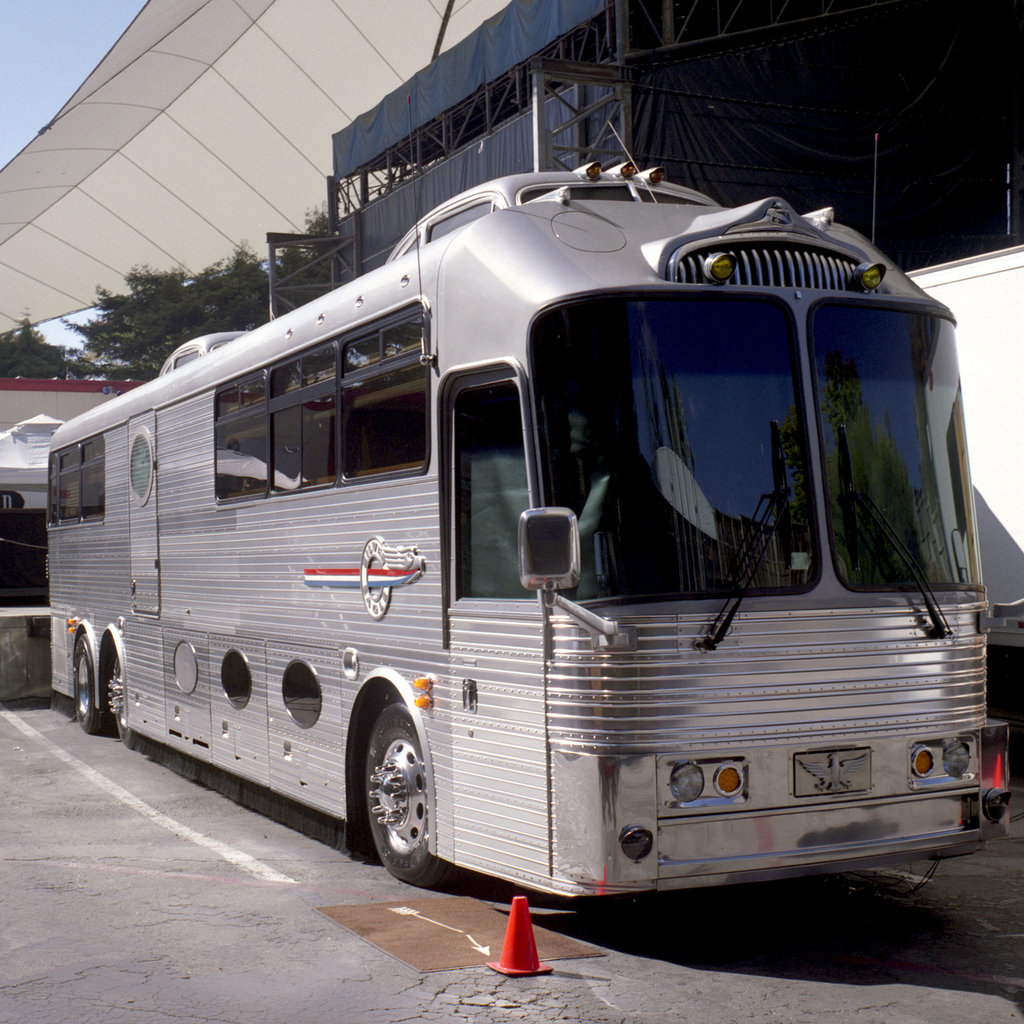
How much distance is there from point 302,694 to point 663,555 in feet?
11.2

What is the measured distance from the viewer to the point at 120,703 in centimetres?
1238

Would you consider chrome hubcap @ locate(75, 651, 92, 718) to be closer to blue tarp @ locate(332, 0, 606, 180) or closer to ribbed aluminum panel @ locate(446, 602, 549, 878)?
ribbed aluminum panel @ locate(446, 602, 549, 878)

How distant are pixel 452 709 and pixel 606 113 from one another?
54.6 feet

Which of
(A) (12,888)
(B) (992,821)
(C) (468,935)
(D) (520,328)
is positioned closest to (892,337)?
(D) (520,328)

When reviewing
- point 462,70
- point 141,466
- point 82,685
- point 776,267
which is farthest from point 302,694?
point 462,70

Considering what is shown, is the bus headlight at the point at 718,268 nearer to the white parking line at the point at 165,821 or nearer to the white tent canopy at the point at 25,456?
the white parking line at the point at 165,821

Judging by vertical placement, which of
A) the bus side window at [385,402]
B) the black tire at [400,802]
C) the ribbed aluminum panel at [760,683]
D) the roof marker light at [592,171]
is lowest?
the black tire at [400,802]

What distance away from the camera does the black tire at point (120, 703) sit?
12.3 metres

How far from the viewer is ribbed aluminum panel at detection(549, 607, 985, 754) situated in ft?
17.4

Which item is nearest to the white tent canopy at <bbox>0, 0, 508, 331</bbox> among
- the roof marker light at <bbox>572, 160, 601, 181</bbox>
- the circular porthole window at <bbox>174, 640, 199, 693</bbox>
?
the circular porthole window at <bbox>174, 640, 199, 693</bbox>

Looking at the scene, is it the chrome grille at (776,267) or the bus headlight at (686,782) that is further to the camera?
the chrome grille at (776,267)

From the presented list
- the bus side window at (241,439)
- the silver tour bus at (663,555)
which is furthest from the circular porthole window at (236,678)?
the silver tour bus at (663,555)

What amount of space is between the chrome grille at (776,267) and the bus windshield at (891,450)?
0.14 metres

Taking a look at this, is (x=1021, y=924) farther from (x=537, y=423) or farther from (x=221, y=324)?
(x=221, y=324)
